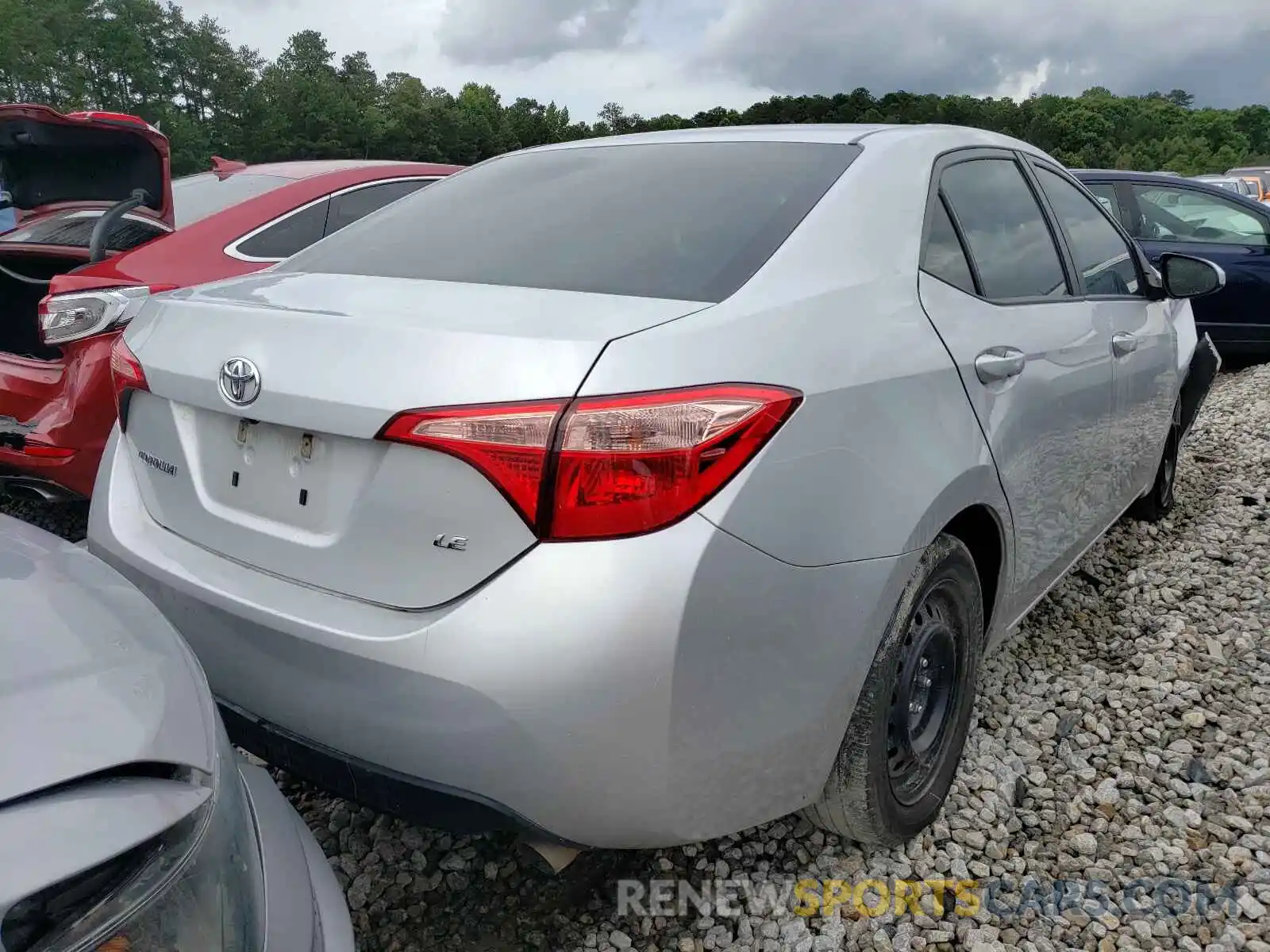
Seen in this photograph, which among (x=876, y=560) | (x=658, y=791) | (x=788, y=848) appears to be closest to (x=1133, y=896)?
(x=788, y=848)

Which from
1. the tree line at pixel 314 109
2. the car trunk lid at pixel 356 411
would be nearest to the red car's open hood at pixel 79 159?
the car trunk lid at pixel 356 411

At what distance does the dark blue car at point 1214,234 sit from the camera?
6.89m

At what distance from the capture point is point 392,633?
59.1 inches

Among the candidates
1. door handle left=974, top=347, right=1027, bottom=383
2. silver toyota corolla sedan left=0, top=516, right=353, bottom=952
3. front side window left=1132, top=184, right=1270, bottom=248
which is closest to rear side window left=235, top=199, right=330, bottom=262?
silver toyota corolla sedan left=0, top=516, right=353, bottom=952

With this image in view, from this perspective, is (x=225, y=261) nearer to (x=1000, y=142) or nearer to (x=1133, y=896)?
(x=1000, y=142)

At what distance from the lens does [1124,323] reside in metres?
3.01

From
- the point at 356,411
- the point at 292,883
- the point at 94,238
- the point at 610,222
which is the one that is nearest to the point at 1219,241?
the point at 610,222

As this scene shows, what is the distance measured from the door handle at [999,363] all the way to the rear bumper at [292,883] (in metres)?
1.56

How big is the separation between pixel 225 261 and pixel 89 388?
0.77 metres

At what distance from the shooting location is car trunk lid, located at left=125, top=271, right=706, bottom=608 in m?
1.46

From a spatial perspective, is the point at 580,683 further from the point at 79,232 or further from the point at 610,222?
the point at 79,232

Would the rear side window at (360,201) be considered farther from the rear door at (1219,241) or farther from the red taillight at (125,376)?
the rear door at (1219,241)

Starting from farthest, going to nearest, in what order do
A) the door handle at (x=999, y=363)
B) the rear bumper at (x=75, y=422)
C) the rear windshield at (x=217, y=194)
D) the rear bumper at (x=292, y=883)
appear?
1. the rear windshield at (x=217, y=194)
2. the rear bumper at (x=75, y=422)
3. the door handle at (x=999, y=363)
4. the rear bumper at (x=292, y=883)

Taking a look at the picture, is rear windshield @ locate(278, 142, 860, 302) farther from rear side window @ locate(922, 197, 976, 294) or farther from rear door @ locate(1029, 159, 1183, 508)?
rear door @ locate(1029, 159, 1183, 508)
